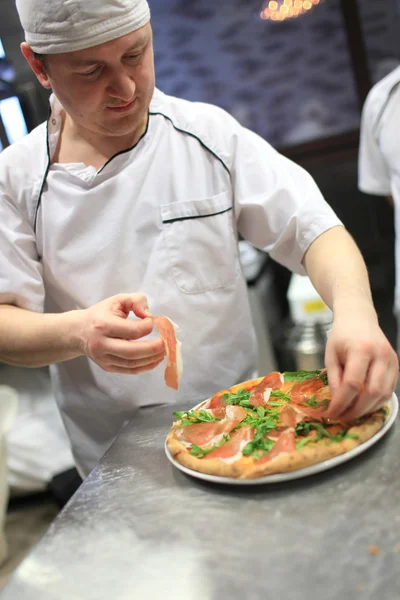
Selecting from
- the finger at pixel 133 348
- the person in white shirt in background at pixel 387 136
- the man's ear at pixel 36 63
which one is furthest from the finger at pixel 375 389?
the person in white shirt in background at pixel 387 136

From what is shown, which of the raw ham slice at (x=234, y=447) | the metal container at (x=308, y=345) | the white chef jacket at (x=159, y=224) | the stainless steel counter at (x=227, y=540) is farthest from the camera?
the metal container at (x=308, y=345)

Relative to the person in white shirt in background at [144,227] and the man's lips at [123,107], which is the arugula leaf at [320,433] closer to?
the person in white shirt in background at [144,227]

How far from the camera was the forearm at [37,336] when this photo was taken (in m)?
1.32

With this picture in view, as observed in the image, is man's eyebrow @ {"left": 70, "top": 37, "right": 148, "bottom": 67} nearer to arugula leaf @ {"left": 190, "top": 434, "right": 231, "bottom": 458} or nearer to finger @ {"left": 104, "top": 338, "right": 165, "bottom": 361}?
finger @ {"left": 104, "top": 338, "right": 165, "bottom": 361}

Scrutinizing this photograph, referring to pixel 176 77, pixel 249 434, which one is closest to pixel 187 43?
pixel 176 77

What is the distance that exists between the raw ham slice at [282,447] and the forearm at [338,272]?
26 cm

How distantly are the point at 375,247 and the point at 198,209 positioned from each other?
279 centimetres

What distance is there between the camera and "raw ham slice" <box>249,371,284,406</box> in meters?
1.33

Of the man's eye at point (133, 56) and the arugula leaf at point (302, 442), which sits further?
the man's eye at point (133, 56)

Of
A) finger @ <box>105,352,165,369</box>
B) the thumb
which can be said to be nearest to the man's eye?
finger @ <box>105,352,165,369</box>

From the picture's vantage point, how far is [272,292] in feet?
13.0

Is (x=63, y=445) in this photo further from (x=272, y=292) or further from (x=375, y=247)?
(x=375, y=247)

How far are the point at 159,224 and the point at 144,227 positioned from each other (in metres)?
0.04

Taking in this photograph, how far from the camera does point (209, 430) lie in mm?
1243
